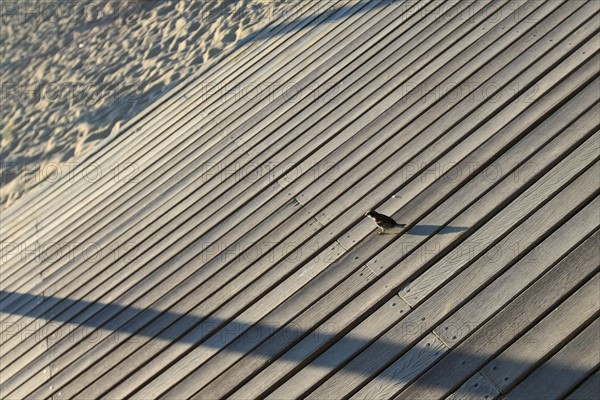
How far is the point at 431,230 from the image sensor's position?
3191 mm

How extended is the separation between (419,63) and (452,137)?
90 centimetres

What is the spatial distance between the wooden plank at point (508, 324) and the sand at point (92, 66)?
538cm

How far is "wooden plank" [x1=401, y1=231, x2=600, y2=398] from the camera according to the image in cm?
259

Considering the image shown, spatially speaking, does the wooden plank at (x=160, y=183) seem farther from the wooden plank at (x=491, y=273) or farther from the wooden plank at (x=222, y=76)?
the wooden plank at (x=491, y=273)

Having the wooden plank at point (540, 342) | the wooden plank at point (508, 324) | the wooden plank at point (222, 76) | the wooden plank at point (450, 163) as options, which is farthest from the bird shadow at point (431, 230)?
the wooden plank at point (222, 76)

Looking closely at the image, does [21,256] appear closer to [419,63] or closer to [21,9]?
[419,63]

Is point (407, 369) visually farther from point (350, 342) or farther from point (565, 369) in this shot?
point (565, 369)

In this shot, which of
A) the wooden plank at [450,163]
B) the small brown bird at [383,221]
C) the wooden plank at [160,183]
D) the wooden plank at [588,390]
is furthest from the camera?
the wooden plank at [160,183]

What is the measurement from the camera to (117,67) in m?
9.11

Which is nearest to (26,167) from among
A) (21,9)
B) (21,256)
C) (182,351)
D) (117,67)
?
(117,67)

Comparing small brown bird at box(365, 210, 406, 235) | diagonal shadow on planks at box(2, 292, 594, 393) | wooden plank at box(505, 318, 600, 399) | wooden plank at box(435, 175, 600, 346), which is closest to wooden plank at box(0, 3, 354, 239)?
diagonal shadow on planks at box(2, 292, 594, 393)

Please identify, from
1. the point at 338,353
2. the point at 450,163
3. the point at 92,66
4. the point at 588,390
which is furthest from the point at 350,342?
the point at 92,66

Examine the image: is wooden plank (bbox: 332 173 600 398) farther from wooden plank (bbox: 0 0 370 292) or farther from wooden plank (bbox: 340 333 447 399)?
wooden plank (bbox: 0 0 370 292)

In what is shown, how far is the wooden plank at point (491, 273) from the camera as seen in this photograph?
8.91 feet
